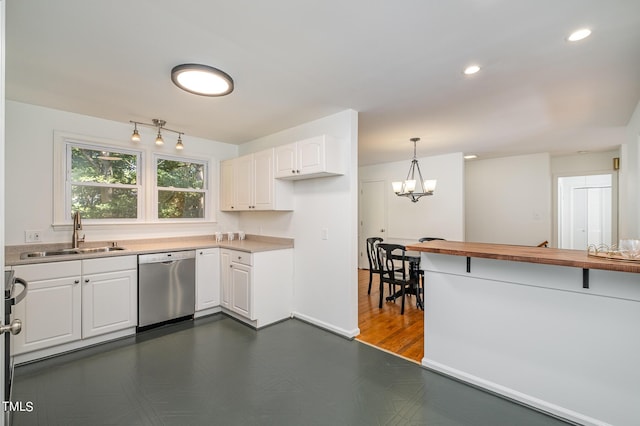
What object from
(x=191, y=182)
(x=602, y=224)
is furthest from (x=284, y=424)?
(x=602, y=224)

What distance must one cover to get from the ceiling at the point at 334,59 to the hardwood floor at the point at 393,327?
246cm

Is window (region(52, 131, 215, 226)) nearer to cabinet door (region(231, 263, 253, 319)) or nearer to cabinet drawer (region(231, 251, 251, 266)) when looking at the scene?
cabinet drawer (region(231, 251, 251, 266))

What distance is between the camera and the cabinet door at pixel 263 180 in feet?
11.8

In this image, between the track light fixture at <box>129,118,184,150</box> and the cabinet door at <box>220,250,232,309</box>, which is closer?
the track light fixture at <box>129,118,184,150</box>

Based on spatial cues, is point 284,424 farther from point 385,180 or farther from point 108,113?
point 385,180

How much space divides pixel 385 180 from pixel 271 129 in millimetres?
3388

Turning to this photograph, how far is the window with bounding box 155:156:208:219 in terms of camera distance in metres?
3.97

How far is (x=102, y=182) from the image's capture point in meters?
3.50

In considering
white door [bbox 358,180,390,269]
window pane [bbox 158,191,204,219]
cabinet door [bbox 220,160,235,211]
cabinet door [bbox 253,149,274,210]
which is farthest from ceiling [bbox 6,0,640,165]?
white door [bbox 358,180,390,269]

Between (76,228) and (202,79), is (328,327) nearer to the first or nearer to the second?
(202,79)

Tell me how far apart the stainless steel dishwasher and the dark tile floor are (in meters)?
0.33

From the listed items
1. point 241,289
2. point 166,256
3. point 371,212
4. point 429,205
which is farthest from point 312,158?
point 371,212

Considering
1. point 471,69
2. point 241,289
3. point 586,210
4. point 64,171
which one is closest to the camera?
point 471,69

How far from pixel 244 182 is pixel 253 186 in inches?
9.3
